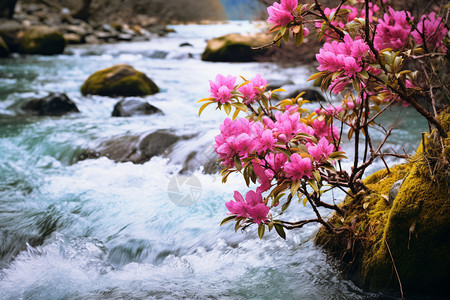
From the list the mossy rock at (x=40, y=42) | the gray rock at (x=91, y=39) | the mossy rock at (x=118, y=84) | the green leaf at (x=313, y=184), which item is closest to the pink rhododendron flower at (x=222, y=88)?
the green leaf at (x=313, y=184)

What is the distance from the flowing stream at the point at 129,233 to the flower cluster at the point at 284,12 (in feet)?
3.94

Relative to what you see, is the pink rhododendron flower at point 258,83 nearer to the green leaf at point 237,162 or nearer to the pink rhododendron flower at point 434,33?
the green leaf at point 237,162

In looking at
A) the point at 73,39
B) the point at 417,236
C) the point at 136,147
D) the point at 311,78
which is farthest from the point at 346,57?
the point at 73,39

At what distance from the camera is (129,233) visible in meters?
2.75

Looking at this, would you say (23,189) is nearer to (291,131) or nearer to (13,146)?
(13,146)

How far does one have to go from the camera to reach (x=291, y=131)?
171 cm

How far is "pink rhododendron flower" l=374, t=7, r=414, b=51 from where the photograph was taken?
189 centimetres

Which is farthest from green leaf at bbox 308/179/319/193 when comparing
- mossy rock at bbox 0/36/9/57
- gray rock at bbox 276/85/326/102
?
mossy rock at bbox 0/36/9/57

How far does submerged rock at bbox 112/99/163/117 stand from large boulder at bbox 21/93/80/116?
0.80 m

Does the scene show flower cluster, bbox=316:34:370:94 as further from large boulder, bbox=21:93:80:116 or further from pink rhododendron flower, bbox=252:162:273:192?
large boulder, bbox=21:93:80:116

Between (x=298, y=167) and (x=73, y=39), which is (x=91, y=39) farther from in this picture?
(x=298, y=167)

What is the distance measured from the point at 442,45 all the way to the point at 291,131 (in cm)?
84

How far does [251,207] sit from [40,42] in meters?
13.3

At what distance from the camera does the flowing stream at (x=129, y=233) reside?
207 centimetres
